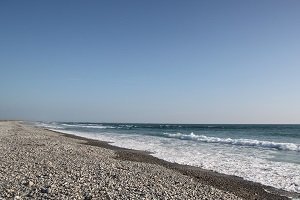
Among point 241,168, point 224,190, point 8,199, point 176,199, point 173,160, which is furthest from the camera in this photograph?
point 173,160

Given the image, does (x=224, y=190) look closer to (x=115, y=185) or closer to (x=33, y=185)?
(x=115, y=185)

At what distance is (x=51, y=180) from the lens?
11.6 meters

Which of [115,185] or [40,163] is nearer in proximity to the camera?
Answer: [115,185]

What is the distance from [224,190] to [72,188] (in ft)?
18.7

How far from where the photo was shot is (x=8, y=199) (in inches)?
358

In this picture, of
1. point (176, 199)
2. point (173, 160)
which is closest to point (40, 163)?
point (176, 199)

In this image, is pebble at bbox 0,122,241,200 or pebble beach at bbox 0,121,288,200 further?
pebble beach at bbox 0,121,288,200

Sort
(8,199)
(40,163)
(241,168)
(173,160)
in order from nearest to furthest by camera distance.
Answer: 1. (8,199)
2. (40,163)
3. (241,168)
4. (173,160)

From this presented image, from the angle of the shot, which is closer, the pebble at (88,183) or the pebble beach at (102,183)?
the pebble at (88,183)

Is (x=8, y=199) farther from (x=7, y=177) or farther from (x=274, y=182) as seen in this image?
(x=274, y=182)

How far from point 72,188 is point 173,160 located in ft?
39.3

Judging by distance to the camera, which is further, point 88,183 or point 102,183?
point 102,183

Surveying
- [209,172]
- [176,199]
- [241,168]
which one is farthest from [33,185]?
[241,168]

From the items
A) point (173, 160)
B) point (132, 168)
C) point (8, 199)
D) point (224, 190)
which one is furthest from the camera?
point (173, 160)
